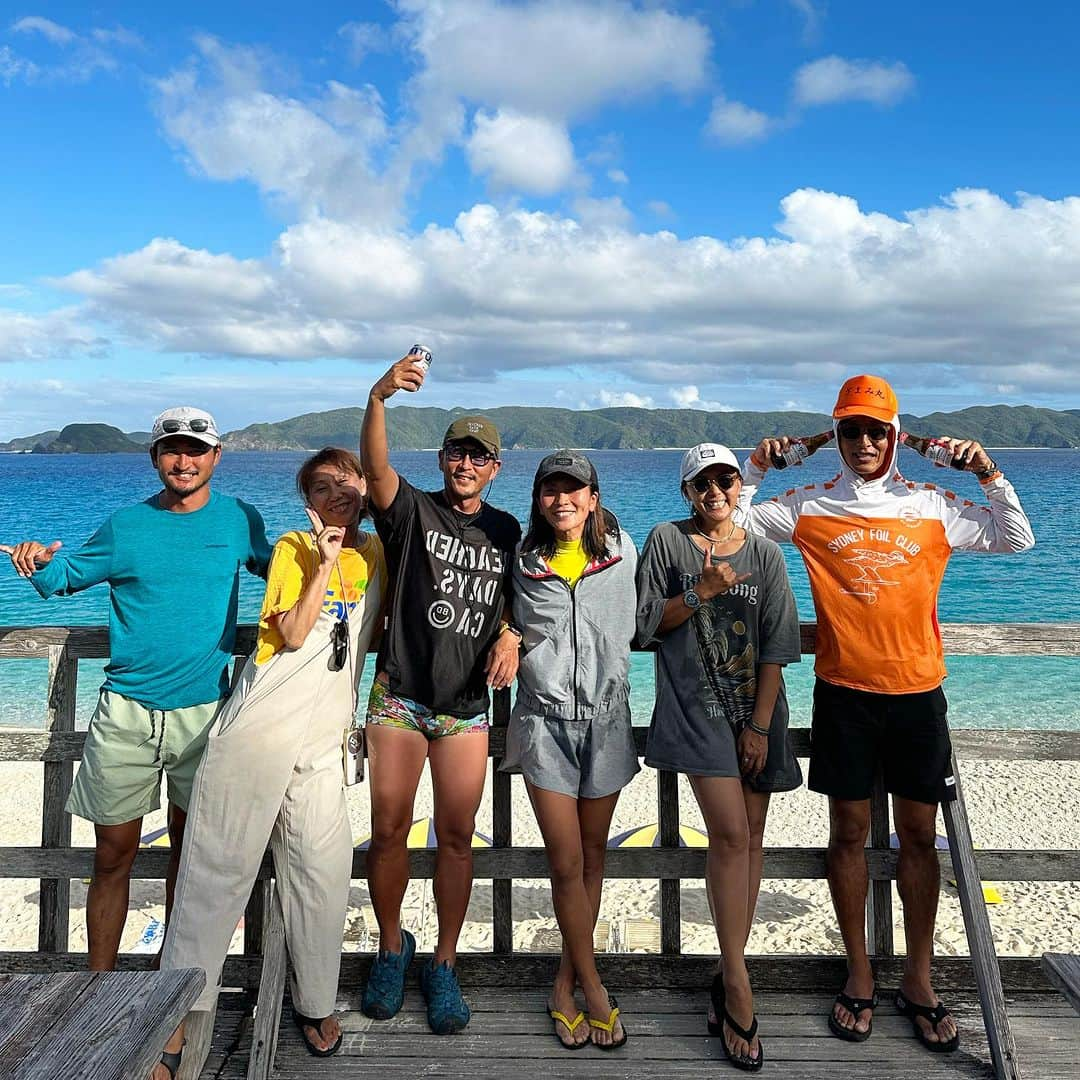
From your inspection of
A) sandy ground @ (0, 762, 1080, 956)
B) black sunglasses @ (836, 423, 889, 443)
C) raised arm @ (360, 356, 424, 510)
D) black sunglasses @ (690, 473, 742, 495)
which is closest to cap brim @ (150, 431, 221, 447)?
raised arm @ (360, 356, 424, 510)

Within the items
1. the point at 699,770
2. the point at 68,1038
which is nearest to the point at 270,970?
the point at 68,1038

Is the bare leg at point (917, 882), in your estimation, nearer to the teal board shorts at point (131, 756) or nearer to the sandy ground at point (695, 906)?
the teal board shorts at point (131, 756)

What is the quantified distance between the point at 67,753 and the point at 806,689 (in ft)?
59.5

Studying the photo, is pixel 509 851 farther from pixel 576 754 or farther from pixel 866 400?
pixel 866 400

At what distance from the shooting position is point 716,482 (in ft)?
11.7

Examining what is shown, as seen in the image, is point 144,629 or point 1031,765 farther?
point 1031,765

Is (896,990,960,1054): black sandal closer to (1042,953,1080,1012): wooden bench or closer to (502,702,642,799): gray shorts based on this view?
(1042,953,1080,1012): wooden bench

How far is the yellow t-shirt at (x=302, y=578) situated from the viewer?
3.40 meters

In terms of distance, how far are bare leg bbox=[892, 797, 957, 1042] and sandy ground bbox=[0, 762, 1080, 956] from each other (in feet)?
13.9

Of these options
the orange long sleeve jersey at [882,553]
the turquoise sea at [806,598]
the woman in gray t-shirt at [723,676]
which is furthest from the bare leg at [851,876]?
the turquoise sea at [806,598]

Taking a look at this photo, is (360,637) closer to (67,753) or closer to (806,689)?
(67,753)

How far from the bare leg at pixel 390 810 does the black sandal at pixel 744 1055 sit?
132 centimetres

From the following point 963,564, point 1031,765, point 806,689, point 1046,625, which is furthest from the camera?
point 963,564

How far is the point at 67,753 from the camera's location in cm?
369
